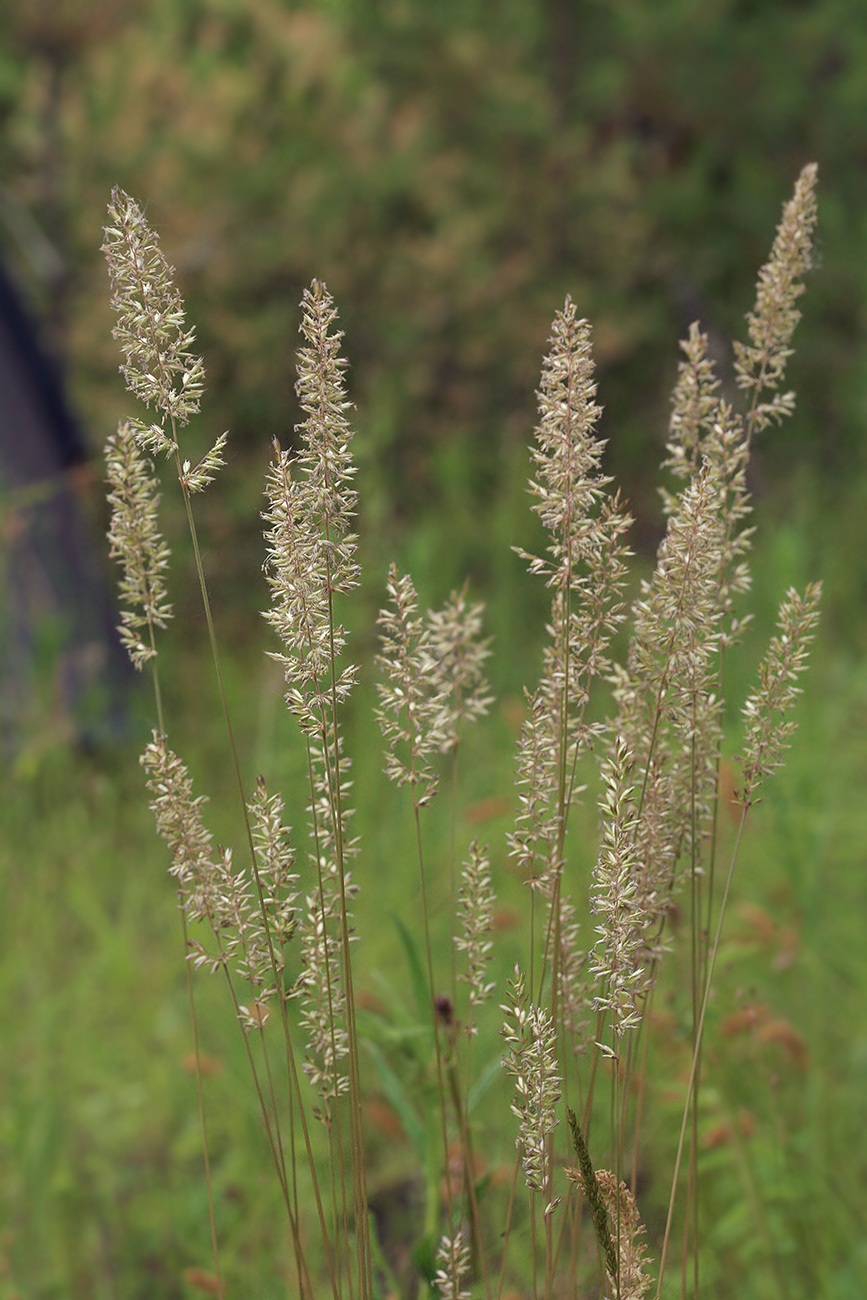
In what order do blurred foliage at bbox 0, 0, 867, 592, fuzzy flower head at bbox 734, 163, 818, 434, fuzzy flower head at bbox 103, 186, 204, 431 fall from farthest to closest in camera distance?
blurred foliage at bbox 0, 0, 867, 592 → fuzzy flower head at bbox 734, 163, 818, 434 → fuzzy flower head at bbox 103, 186, 204, 431

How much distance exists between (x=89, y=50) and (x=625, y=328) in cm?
271

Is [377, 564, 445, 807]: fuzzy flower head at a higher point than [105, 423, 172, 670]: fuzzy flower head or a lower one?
lower

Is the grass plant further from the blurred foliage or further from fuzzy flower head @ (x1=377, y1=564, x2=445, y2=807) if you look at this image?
the blurred foliage

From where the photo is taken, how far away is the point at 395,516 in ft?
20.4

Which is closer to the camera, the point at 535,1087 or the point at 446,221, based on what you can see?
the point at 535,1087

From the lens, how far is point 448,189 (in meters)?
6.36

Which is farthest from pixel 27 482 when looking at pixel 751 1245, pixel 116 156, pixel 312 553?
pixel 312 553

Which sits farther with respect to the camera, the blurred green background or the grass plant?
the blurred green background

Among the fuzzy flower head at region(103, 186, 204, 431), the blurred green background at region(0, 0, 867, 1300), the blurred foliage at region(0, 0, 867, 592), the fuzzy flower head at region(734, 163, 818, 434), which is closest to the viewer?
the fuzzy flower head at region(103, 186, 204, 431)

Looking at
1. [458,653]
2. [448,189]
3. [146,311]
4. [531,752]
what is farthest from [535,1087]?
[448,189]

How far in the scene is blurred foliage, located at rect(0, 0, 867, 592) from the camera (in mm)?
5797

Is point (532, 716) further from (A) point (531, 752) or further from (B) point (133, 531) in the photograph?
(B) point (133, 531)

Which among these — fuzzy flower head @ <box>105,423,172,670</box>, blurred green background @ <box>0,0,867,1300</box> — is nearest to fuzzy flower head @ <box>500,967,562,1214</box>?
fuzzy flower head @ <box>105,423,172,670</box>

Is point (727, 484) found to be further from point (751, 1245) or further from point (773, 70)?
point (773, 70)
